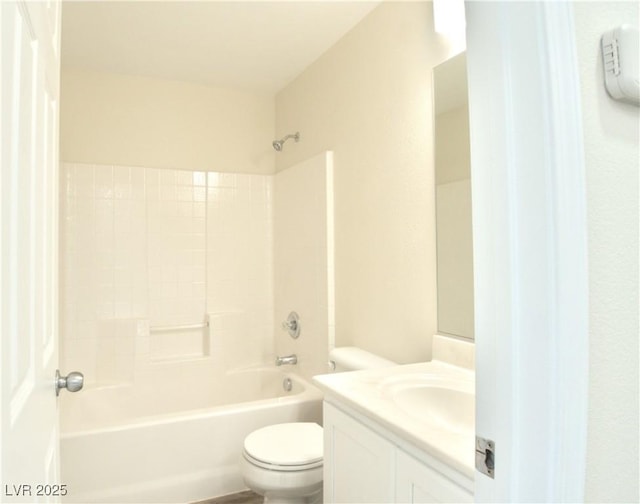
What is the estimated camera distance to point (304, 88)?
2.95m

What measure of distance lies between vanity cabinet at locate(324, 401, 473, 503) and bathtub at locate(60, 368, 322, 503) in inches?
36.2

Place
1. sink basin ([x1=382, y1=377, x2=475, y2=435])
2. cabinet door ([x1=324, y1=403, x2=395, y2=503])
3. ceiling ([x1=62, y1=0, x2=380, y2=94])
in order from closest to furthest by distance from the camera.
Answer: cabinet door ([x1=324, y1=403, x2=395, y2=503]) < sink basin ([x1=382, y1=377, x2=475, y2=435]) < ceiling ([x1=62, y1=0, x2=380, y2=94])

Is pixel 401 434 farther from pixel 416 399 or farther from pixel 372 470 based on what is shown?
pixel 416 399

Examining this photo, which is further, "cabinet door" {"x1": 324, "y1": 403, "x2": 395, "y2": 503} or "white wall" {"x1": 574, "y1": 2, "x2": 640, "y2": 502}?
"cabinet door" {"x1": 324, "y1": 403, "x2": 395, "y2": 503}

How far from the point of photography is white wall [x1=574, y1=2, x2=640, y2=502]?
692 mm

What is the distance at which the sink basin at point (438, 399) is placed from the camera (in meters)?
1.39

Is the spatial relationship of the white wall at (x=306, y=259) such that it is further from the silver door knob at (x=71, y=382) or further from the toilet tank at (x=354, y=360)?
the silver door knob at (x=71, y=382)

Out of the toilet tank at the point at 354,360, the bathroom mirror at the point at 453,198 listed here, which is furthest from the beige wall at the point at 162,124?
the bathroom mirror at the point at 453,198

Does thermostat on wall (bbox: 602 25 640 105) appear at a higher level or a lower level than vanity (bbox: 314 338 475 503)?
higher

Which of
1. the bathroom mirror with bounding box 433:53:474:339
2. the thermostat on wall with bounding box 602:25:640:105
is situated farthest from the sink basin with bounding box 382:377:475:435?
the thermostat on wall with bounding box 602:25:640:105

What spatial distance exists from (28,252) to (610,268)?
93 centimetres

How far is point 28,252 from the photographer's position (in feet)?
2.37

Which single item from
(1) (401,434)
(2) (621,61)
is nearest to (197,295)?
(1) (401,434)

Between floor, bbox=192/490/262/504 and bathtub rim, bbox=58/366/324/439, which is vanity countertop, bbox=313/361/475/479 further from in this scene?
floor, bbox=192/490/262/504
